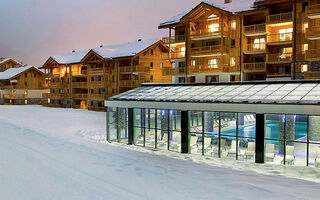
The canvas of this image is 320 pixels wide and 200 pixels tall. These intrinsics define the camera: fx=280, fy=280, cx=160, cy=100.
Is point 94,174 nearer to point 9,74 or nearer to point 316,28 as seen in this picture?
point 316,28

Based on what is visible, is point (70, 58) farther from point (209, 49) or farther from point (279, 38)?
point (279, 38)

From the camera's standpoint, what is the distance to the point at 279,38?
30234 millimetres

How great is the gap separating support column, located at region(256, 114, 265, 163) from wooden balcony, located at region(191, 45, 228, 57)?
18.0 meters

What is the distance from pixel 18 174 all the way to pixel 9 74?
63.5 metres

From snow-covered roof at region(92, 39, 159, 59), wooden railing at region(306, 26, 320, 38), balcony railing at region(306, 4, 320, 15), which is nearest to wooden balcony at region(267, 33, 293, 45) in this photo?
wooden railing at region(306, 26, 320, 38)

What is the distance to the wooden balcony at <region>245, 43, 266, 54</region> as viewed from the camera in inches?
1236

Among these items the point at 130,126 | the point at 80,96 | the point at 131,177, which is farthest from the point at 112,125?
the point at 80,96

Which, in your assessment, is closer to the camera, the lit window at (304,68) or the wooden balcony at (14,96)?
the lit window at (304,68)

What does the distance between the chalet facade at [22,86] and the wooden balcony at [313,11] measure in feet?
197

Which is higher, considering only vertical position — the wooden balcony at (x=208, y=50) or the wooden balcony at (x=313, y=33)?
the wooden balcony at (x=313, y=33)

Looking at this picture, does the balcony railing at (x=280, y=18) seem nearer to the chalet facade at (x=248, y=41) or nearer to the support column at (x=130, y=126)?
the chalet facade at (x=248, y=41)

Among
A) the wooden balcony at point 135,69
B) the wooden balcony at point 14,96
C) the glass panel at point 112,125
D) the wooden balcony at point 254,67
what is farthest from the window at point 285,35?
the wooden balcony at point 14,96

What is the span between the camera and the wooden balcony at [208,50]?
108 feet

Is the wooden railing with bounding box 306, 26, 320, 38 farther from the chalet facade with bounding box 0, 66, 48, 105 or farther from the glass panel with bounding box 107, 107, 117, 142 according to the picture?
the chalet facade with bounding box 0, 66, 48, 105
